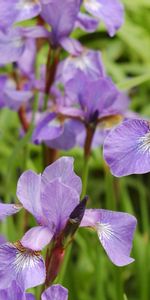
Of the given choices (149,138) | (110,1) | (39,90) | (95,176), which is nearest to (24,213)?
(39,90)

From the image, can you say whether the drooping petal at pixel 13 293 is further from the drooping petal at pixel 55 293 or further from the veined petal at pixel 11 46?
the veined petal at pixel 11 46

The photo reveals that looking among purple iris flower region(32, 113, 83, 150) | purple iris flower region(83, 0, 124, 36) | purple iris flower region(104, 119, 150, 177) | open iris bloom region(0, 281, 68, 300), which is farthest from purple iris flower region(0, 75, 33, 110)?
open iris bloom region(0, 281, 68, 300)

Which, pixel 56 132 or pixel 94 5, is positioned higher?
pixel 94 5

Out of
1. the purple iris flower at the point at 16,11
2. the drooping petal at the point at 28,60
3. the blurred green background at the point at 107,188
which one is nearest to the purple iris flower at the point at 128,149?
the blurred green background at the point at 107,188

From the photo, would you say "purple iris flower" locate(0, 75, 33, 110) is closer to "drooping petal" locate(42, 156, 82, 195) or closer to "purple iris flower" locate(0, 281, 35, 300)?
"drooping petal" locate(42, 156, 82, 195)

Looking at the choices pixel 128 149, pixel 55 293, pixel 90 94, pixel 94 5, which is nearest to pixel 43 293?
pixel 55 293

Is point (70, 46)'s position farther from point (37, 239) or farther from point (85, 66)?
point (37, 239)
